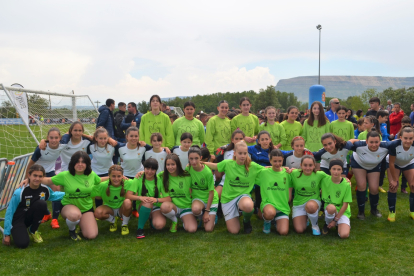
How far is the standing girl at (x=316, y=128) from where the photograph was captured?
5973mm

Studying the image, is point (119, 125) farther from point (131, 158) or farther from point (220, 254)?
point (220, 254)

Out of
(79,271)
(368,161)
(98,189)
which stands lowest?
(79,271)

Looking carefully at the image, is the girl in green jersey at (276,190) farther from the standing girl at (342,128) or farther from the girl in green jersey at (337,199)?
the standing girl at (342,128)

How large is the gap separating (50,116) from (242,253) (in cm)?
951

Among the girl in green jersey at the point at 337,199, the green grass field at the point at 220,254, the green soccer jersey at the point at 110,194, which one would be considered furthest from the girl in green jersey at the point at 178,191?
the girl in green jersey at the point at 337,199

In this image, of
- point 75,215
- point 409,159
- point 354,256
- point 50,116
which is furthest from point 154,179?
point 50,116

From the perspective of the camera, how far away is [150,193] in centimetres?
471

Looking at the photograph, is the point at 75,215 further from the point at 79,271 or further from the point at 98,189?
the point at 79,271

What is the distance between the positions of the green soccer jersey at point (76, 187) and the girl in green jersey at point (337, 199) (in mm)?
3375

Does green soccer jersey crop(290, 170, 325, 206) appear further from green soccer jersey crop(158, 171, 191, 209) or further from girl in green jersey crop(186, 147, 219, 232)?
green soccer jersey crop(158, 171, 191, 209)

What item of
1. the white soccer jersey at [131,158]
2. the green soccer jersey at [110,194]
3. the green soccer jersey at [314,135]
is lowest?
the green soccer jersey at [110,194]

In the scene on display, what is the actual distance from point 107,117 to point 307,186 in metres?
5.43

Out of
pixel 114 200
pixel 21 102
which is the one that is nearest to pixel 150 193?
pixel 114 200

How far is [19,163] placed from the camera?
487cm
